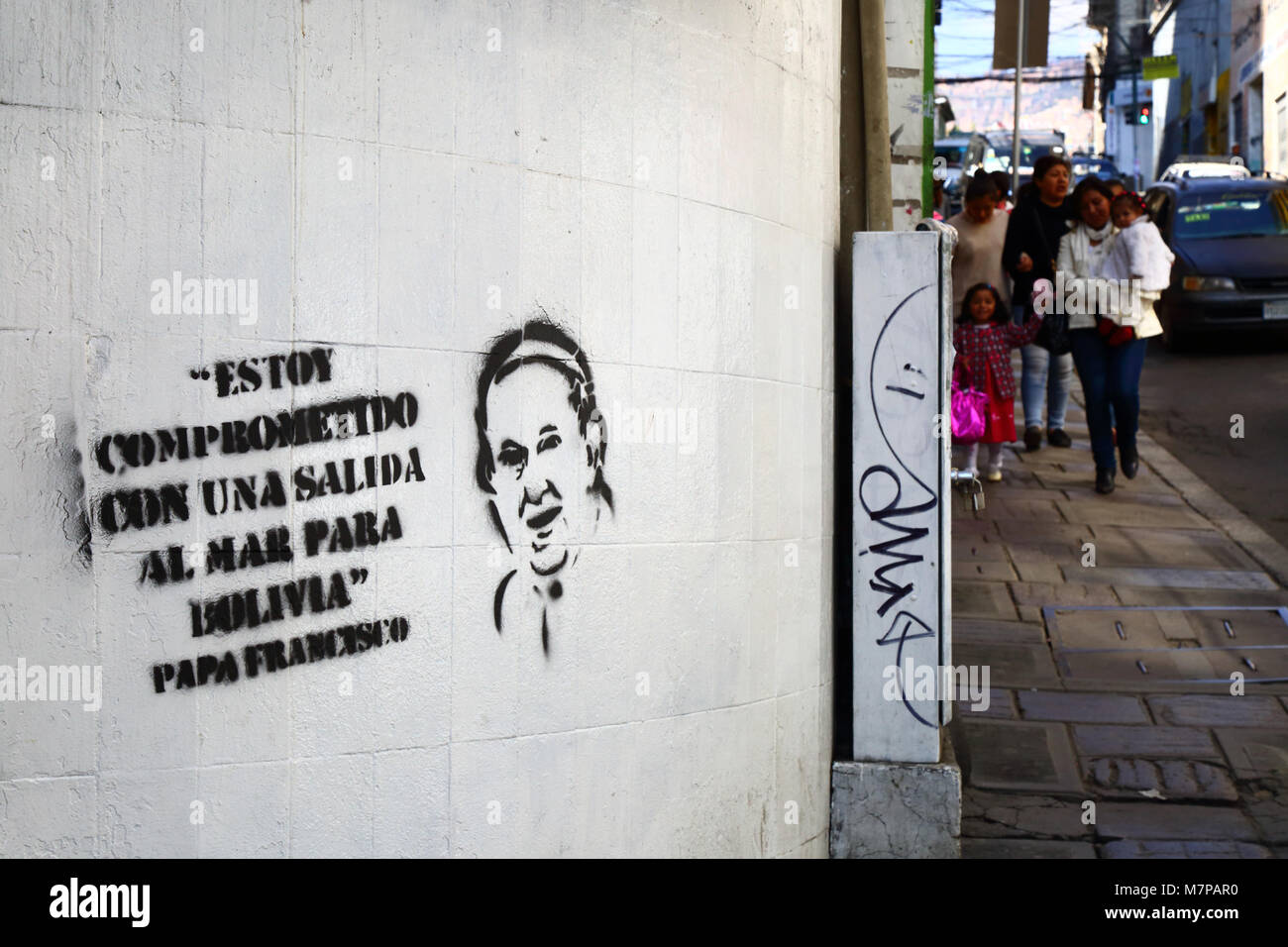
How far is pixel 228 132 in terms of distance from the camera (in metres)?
3.66

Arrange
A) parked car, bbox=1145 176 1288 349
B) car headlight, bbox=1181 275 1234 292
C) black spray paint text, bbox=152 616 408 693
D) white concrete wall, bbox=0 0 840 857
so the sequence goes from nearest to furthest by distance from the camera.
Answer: white concrete wall, bbox=0 0 840 857
black spray paint text, bbox=152 616 408 693
parked car, bbox=1145 176 1288 349
car headlight, bbox=1181 275 1234 292

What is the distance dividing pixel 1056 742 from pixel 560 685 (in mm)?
2859

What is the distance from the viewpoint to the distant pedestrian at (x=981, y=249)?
33.2 feet

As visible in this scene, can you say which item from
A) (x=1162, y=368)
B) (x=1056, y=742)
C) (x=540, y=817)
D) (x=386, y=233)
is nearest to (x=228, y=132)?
(x=386, y=233)

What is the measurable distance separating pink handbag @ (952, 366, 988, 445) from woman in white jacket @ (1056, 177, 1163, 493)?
2.67 feet

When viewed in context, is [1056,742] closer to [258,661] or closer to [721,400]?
[721,400]

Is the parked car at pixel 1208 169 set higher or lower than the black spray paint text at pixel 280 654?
higher

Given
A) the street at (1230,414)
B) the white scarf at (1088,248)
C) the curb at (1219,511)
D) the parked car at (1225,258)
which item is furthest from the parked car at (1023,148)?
the white scarf at (1088,248)

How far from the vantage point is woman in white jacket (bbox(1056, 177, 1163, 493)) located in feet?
31.1

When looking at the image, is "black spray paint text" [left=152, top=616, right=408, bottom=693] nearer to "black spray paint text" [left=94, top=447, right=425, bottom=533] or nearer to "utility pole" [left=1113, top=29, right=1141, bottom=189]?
"black spray paint text" [left=94, top=447, right=425, bottom=533]

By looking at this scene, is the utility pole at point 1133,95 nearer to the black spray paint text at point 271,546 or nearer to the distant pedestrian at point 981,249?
the distant pedestrian at point 981,249

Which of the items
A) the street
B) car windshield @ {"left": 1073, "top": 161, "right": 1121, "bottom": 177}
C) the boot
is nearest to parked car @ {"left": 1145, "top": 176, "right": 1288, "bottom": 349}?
the street

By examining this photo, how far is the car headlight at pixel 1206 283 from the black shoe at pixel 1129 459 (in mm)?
6213

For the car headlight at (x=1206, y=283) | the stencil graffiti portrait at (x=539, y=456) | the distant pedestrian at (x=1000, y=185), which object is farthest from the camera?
the car headlight at (x=1206, y=283)
